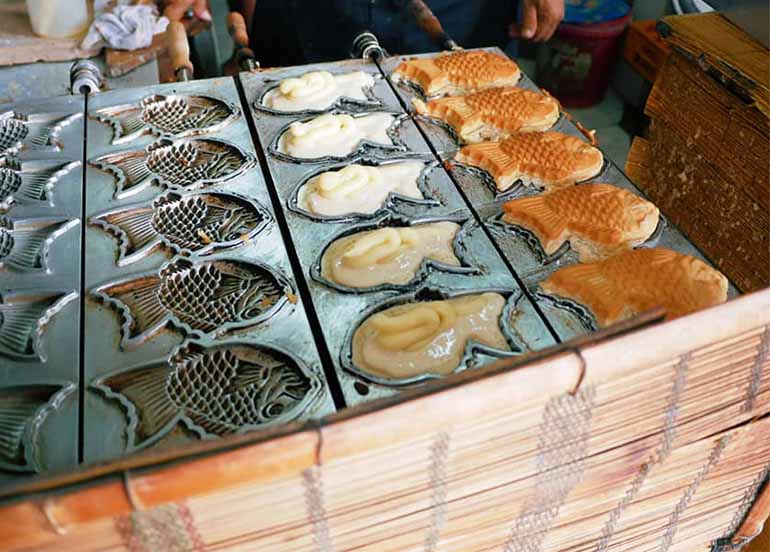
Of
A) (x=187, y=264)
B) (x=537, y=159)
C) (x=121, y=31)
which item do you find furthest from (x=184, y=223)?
(x=121, y=31)

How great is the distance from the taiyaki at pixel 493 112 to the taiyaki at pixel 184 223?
57 cm

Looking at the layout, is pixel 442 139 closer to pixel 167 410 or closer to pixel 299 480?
pixel 167 410

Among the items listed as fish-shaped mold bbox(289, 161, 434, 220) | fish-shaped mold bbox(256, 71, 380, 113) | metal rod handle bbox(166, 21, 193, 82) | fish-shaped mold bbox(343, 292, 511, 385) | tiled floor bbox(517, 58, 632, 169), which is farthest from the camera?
tiled floor bbox(517, 58, 632, 169)

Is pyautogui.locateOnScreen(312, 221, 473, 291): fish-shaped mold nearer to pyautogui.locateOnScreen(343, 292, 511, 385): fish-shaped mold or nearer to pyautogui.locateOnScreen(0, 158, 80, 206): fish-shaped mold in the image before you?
pyautogui.locateOnScreen(343, 292, 511, 385): fish-shaped mold

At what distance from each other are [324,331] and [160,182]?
629mm

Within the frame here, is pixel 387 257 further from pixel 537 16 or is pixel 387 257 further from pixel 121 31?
pixel 121 31

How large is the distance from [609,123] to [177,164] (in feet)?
10.1

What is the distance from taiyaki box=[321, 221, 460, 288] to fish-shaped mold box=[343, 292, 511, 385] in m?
0.09

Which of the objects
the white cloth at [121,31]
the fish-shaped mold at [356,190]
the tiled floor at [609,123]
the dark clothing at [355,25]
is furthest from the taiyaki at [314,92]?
the tiled floor at [609,123]

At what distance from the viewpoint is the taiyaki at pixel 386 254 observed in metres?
1.32

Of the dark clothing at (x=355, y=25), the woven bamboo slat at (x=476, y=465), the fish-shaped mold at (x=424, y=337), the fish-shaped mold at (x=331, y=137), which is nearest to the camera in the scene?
the woven bamboo slat at (x=476, y=465)

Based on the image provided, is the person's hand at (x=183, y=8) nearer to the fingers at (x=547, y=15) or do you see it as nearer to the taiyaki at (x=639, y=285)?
the fingers at (x=547, y=15)

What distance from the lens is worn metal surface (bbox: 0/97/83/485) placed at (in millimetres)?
1059

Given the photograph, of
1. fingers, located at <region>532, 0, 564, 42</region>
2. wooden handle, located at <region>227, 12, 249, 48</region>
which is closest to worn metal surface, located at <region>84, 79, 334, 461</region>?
wooden handle, located at <region>227, 12, 249, 48</region>
